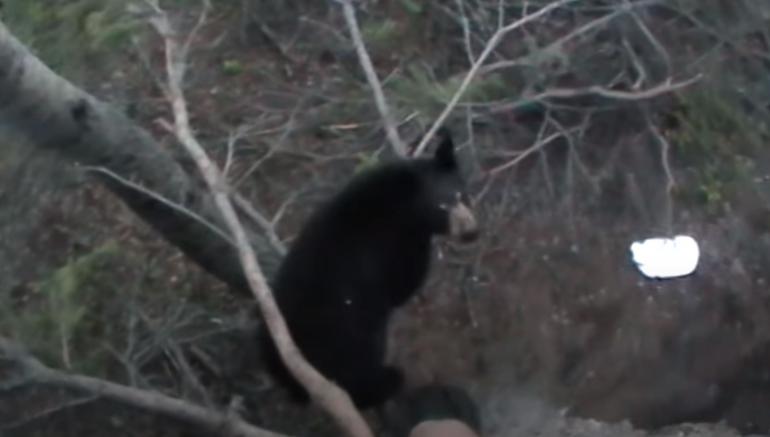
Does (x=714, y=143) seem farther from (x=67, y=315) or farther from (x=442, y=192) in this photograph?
(x=67, y=315)

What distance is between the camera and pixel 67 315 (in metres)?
5.34

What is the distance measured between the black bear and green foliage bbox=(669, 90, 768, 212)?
1892mm

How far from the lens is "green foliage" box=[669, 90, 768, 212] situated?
654 centimetres

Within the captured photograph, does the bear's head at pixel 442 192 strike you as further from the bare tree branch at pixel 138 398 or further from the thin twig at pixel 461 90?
the bare tree branch at pixel 138 398

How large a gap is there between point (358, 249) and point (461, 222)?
0.30 m

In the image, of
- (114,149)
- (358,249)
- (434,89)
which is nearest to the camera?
(358,249)

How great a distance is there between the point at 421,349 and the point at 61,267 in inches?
51.4

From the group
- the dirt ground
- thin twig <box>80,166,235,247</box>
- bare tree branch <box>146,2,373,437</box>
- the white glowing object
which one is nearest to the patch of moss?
the dirt ground

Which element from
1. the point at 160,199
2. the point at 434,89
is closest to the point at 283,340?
the point at 160,199

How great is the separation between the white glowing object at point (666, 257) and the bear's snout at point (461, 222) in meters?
1.55

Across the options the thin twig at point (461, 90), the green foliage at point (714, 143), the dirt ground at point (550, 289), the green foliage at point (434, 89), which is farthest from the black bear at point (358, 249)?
the green foliage at point (714, 143)

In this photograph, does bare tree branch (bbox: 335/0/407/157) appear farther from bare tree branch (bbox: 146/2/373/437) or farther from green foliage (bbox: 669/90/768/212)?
green foliage (bbox: 669/90/768/212)

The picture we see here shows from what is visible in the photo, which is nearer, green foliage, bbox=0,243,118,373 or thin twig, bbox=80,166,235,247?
thin twig, bbox=80,166,235,247

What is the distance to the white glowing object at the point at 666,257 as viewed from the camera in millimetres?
6359
